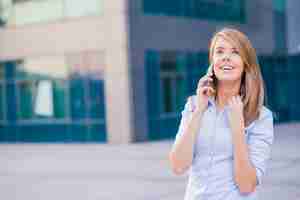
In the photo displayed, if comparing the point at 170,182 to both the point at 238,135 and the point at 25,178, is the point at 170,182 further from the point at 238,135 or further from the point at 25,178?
the point at 238,135

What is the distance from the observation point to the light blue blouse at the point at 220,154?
2.32 meters

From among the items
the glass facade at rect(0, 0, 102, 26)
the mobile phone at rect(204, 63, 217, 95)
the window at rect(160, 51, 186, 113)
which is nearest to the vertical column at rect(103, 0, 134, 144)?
the glass facade at rect(0, 0, 102, 26)

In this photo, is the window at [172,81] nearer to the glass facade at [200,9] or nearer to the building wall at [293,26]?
the glass facade at [200,9]

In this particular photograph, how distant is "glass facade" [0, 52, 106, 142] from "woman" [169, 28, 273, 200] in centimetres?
1846

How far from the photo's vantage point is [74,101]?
2144 centimetres

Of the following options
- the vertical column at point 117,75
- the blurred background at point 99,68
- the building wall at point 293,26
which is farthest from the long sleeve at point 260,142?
the building wall at point 293,26

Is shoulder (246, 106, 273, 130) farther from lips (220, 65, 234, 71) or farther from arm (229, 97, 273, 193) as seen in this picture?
lips (220, 65, 234, 71)

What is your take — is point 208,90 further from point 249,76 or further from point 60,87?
point 60,87

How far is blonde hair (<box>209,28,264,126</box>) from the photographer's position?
7.72 ft

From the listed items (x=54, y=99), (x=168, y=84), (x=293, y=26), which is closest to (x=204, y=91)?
(x=168, y=84)

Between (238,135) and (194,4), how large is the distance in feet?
68.4

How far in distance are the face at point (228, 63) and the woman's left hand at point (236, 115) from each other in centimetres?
10

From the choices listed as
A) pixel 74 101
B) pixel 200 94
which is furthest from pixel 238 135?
pixel 74 101

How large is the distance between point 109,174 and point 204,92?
980 centimetres
